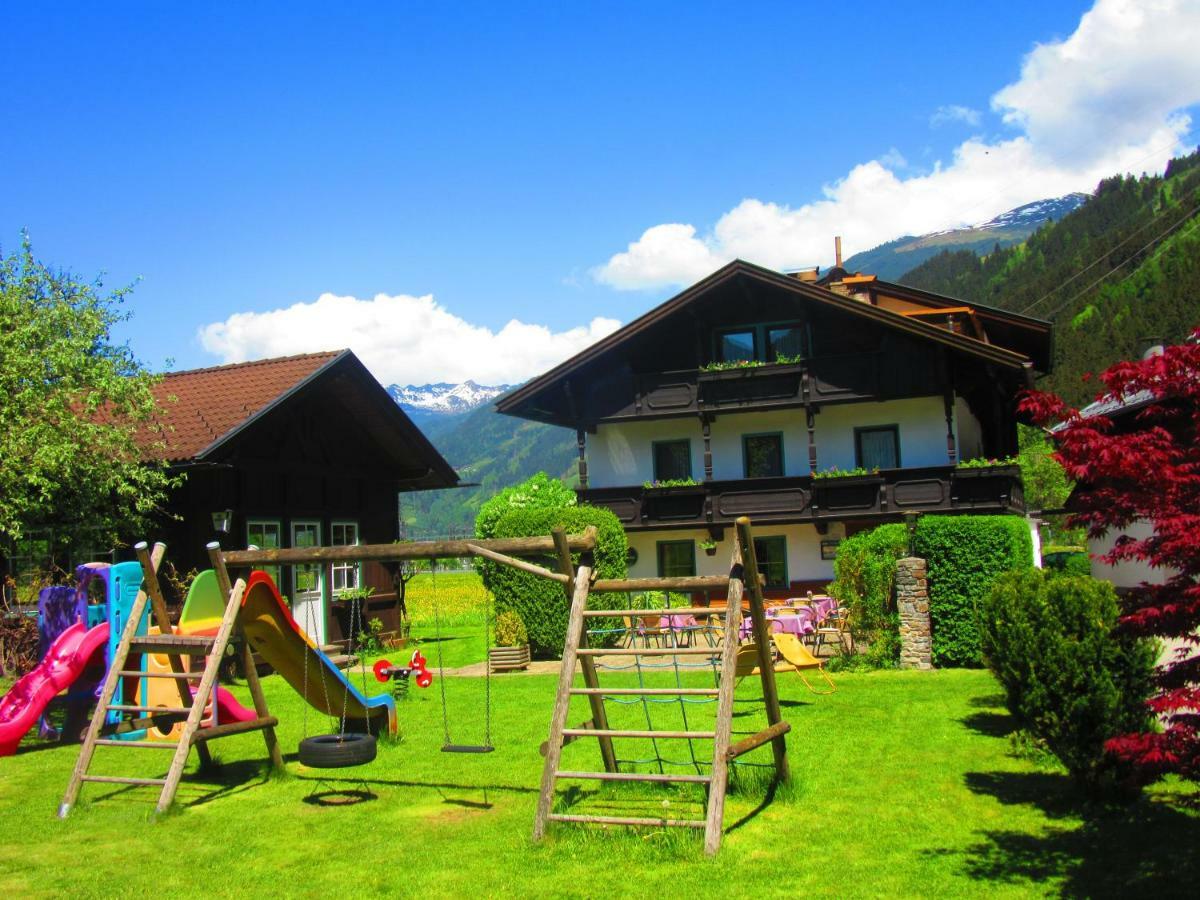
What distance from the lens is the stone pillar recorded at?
602 inches

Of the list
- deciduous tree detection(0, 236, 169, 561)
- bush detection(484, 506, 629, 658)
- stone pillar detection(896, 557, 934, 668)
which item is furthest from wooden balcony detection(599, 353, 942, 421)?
deciduous tree detection(0, 236, 169, 561)

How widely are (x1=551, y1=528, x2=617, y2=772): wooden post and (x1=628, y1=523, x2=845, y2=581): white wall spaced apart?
59.1 ft

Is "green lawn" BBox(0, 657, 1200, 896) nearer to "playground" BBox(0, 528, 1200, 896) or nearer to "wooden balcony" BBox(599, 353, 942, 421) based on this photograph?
"playground" BBox(0, 528, 1200, 896)

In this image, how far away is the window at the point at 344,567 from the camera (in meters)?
21.9

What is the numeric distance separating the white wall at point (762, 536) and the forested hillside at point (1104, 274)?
30.3 meters

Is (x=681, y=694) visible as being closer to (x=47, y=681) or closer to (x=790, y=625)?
(x=47, y=681)

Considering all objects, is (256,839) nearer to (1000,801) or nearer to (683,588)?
(683,588)

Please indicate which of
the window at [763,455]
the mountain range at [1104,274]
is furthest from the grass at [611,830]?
the mountain range at [1104,274]

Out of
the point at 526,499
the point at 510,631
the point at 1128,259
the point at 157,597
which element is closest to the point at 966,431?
the point at 526,499

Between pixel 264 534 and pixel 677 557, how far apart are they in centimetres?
1199

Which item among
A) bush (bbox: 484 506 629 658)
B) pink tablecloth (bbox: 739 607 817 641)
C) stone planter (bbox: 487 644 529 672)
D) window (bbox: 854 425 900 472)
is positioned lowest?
stone planter (bbox: 487 644 529 672)

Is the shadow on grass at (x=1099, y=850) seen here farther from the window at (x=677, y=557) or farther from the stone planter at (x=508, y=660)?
the window at (x=677, y=557)

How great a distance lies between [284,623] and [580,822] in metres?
3.65

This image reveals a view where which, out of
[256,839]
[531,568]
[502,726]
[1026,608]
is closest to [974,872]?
[1026,608]
